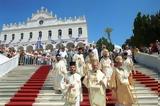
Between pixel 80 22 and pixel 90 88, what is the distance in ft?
222

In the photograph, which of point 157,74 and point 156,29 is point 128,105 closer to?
point 157,74

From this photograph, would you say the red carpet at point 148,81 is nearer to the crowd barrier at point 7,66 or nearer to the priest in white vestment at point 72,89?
the priest in white vestment at point 72,89

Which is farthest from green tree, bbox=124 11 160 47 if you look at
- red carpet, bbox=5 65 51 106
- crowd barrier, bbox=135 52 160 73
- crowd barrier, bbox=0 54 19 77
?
red carpet, bbox=5 65 51 106

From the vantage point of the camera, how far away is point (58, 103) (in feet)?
33.7

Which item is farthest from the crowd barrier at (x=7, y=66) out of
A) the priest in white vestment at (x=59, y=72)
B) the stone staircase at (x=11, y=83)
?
the priest in white vestment at (x=59, y=72)

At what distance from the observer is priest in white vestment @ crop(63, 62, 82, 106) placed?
24.7ft

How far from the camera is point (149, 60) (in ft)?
55.9

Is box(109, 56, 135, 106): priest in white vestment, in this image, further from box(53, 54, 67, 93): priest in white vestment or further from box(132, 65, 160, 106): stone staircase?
box(53, 54, 67, 93): priest in white vestment

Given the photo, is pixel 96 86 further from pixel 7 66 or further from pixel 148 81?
pixel 7 66

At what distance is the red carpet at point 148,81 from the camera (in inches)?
448

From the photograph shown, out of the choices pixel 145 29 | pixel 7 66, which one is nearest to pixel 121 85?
pixel 7 66

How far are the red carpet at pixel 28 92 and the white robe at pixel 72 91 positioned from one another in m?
2.98

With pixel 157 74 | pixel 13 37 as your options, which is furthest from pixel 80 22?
pixel 157 74

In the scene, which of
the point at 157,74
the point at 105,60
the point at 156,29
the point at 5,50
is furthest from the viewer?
the point at 156,29
